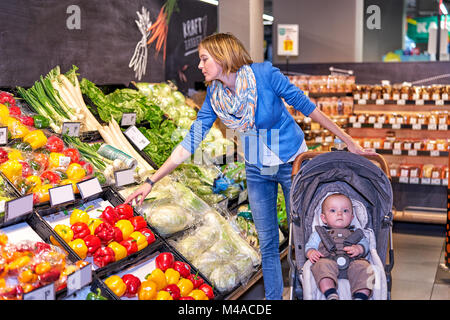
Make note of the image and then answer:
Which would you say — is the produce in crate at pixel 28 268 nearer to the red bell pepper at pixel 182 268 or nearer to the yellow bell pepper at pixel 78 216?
the yellow bell pepper at pixel 78 216

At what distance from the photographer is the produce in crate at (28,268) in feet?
7.72

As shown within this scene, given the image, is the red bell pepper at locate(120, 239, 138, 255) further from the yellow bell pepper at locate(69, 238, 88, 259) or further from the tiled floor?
the tiled floor

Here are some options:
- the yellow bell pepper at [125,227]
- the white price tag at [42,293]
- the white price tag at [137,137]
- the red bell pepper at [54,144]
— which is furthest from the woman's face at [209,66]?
the white price tag at [137,137]

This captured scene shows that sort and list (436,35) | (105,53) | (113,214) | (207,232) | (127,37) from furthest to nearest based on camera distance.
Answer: (436,35)
(127,37)
(105,53)
(207,232)
(113,214)

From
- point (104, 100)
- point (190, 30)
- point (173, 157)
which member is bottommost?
point (173, 157)

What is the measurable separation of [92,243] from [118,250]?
160 millimetres

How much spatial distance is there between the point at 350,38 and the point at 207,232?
18.9ft

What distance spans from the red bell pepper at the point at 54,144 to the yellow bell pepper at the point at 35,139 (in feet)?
0.14

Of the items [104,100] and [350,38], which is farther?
[350,38]

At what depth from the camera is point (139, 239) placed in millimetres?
3234

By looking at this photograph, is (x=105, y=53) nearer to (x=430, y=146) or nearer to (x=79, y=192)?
(x=79, y=192)

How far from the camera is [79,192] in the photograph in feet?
10.9
